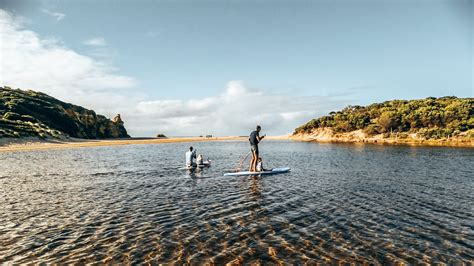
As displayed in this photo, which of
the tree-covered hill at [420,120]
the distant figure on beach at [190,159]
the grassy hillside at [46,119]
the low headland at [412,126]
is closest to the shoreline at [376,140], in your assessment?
the low headland at [412,126]

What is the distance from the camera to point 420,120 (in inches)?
3844

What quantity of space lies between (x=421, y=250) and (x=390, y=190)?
11.4 meters

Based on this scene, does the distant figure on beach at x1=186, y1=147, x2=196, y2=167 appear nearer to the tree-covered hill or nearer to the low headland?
the low headland

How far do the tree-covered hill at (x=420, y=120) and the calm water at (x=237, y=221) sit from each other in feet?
265

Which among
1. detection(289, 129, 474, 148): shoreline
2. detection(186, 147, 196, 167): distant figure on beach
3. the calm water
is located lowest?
the calm water

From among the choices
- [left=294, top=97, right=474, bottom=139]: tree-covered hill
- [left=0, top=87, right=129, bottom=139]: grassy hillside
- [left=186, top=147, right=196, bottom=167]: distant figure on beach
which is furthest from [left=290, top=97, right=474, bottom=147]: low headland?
[left=0, top=87, right=129, bottom=139]: grassy hillside

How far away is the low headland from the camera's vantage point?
85.1 meters

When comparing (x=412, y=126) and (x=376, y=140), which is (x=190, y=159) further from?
(x=412, y=126)

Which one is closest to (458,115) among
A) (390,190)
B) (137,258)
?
(390,190)

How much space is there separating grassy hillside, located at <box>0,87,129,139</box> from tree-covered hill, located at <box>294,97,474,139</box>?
10627 cm

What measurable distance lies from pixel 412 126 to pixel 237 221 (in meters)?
106

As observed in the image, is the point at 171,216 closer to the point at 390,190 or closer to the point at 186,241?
the point at 186,241

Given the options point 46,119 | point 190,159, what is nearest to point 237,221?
point 190,159

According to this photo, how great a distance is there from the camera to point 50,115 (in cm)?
10781
